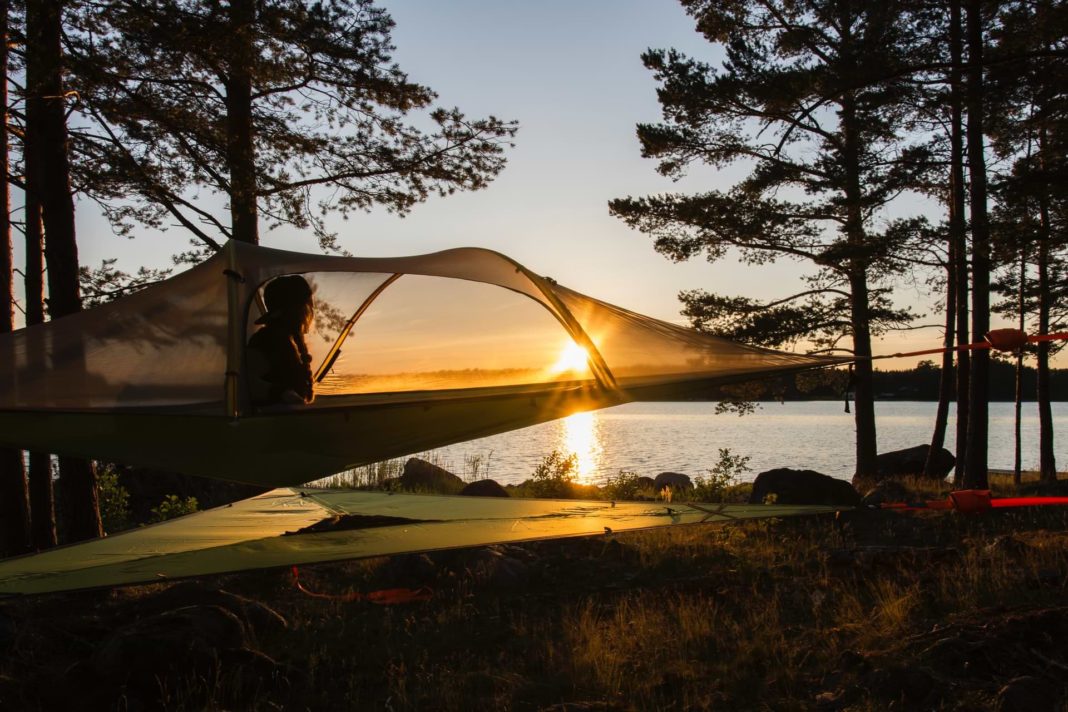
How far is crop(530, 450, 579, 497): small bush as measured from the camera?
32.5 ft

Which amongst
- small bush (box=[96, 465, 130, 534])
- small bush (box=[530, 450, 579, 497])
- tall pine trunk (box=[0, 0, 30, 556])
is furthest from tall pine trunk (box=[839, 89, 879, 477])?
tall pine trunk (box=[0, 0, 30, 556])

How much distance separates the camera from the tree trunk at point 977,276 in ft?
33.8

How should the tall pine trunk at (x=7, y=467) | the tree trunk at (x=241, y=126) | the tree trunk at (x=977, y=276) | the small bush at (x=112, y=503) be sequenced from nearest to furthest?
the tall pine trunk at (x=7, y=467)
the tree trunk at (x=241, y=126)
the small bush at (x=112, y=503)
the tree trunk at (x=977, y=276)

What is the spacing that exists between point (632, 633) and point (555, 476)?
6596 millimetres

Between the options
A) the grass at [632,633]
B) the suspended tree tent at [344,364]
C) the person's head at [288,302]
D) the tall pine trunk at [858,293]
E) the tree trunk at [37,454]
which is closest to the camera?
the grass at [632,633]

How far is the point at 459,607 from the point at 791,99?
10.3 metres

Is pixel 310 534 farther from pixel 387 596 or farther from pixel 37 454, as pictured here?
pixel 37 454

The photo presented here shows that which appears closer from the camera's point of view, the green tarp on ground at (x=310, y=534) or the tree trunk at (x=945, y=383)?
the green tarp on ground at (x=310, y=534)

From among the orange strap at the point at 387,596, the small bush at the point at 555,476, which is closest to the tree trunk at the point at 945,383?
the small bush at the point at 555,476

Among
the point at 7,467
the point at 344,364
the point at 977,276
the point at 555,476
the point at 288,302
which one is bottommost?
the point at 555,476

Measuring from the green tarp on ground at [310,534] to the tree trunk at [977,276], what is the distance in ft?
21.5

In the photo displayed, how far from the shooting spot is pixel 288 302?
4.50 meters

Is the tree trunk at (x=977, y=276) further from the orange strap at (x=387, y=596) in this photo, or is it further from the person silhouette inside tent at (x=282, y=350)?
the person silhouette inside tent at (x=282, y=350)

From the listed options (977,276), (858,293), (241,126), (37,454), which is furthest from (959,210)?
(37,454)
